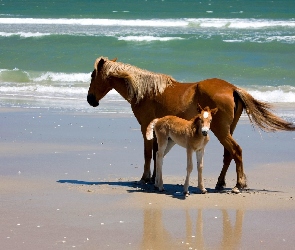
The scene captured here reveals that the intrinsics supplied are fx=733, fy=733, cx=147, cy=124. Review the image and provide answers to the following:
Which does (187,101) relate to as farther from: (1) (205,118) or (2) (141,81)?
(1) (205,118)

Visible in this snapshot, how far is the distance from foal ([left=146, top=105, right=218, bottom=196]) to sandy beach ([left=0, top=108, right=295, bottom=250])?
0.31m

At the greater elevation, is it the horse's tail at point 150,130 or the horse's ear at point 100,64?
the horse's ear at point 100,64

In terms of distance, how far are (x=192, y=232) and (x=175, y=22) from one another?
3288 cm

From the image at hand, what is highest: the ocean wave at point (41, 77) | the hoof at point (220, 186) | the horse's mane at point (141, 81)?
the horse's mane at point (141, 81)

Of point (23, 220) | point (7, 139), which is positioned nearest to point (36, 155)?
point (7, 139)

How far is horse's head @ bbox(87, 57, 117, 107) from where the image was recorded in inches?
370

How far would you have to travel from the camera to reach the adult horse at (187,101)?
8.54m

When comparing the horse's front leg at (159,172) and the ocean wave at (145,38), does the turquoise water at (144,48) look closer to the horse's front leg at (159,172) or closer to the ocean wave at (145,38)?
the ocean wave at (145,38)

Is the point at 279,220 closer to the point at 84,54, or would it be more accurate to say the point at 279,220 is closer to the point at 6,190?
the point at 6,190

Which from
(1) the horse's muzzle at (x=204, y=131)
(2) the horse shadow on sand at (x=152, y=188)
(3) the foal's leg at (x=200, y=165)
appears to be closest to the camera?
(1) the horse's muzzle at (x=204, y=131)

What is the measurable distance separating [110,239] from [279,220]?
5.86 ft

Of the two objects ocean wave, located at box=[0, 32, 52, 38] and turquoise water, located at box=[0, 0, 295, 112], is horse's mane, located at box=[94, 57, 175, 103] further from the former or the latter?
ocean wave, located at box=[0, 32, 52, 38]

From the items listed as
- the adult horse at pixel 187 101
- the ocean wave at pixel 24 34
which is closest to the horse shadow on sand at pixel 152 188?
the adult horse at pixel 187 101

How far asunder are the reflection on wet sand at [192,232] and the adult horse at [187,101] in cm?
130
